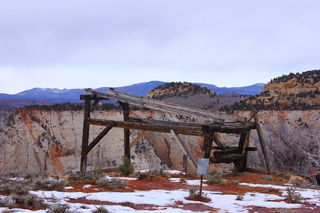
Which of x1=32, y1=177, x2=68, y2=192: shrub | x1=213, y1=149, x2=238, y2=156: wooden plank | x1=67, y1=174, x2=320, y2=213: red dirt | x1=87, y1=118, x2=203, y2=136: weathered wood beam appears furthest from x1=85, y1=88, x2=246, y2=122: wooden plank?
x1=32, y1=177, x2=68, y2=192: shrub

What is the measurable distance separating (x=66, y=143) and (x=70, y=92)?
85.4 metres

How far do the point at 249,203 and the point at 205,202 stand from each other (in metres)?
0.91

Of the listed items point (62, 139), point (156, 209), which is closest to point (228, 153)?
point (156, 209)

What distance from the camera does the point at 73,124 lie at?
27.4 metres

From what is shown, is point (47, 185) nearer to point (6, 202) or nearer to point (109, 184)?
point (109, 184)

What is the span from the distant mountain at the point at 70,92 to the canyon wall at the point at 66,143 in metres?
36.6

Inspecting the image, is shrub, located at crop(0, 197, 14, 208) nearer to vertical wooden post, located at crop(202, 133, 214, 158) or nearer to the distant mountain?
vertical wooden post, located at crop(202, 133, 214, 158)

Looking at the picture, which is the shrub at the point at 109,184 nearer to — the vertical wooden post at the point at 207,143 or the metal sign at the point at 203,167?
the metal sign at the point at 203,167

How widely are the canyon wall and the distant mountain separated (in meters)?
36.6

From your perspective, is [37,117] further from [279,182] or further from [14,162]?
[279,182]

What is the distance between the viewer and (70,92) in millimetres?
108625

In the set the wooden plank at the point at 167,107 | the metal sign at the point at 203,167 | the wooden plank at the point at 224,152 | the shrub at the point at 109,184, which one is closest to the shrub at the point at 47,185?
the shrub at the point at 109,184

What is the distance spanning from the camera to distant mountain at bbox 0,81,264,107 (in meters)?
78.3

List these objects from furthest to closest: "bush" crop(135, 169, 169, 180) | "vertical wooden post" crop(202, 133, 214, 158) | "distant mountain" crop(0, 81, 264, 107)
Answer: "distant mountain" crop(0, 81, 264, 107) < "bush" crop(135, 169, 169, 180) < "vertical wooden post" crop(202, 133, 214, 158)
